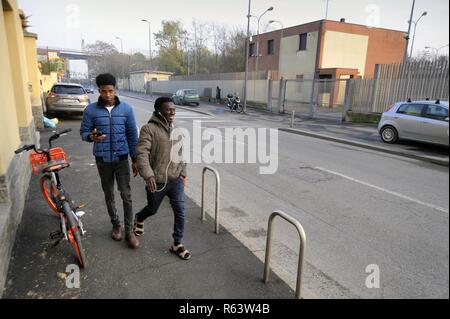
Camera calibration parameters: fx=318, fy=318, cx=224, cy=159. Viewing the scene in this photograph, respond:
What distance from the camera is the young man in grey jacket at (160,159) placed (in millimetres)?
3238

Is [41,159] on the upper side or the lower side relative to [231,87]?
lower

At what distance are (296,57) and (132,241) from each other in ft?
109

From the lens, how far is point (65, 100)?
15023 mm

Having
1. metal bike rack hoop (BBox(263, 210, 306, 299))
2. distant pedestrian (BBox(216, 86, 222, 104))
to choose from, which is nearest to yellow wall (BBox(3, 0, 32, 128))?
metal bike rack hoop (BBox(263, 210, 306, 299))

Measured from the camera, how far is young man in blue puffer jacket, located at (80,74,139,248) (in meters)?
3.56

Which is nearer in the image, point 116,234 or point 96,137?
point 96,137

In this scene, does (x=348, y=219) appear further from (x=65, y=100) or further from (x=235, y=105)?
(x=235, y=105)

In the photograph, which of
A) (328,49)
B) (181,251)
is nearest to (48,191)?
(181,251)

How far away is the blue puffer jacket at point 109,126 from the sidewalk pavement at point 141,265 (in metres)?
1.12

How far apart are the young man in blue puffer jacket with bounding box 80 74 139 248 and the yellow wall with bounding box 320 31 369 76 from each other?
100 feet

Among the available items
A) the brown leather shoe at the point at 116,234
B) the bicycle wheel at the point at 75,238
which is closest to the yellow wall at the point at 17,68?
the brown leather shoe at the point at 116,234

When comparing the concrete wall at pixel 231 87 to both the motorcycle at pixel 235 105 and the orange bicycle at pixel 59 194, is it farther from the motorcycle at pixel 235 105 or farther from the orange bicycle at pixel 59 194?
the orange bicycle at pixel 59 194

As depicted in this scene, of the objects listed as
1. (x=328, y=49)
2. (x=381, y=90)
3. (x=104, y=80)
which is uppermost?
(x=328, y=49)
